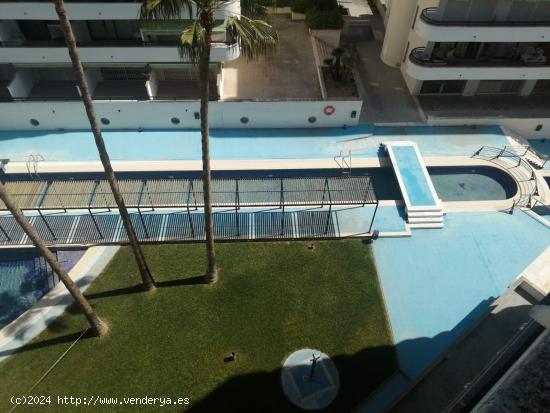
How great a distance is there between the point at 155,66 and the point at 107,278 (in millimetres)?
18575

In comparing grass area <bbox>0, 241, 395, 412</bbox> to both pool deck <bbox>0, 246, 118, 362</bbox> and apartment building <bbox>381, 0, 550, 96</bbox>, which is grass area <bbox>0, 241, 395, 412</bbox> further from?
apartment building <bbox>381, 0, 550, 96</bbox>

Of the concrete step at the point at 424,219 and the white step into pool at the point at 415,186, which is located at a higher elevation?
the white step into pool at the point at 415,186

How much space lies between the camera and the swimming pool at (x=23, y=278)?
23.6m

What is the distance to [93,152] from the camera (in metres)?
33.2

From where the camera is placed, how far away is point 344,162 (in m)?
32.7

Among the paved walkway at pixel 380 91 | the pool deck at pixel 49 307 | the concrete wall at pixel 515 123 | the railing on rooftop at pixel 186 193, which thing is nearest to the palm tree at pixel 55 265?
the pool deck at pixel 49 307

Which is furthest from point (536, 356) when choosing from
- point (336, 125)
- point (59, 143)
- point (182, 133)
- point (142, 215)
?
point (59, 143)

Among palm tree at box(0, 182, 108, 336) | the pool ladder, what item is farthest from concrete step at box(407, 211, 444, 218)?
palm tree at box(0, 182, 108, 336)

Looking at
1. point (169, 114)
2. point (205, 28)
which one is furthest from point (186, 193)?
point (205, 28)

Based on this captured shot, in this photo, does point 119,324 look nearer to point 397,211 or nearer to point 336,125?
point 397,211

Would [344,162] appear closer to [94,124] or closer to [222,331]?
[222,331]

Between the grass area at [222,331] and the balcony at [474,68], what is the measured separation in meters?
17.8

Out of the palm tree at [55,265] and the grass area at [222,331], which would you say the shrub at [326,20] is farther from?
the palm tree at [55,265]

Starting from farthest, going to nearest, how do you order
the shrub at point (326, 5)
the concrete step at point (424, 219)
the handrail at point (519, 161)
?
the shrub at point (326, 5), the handrail at point (519, 161), the concrete step at point (424, 219)
